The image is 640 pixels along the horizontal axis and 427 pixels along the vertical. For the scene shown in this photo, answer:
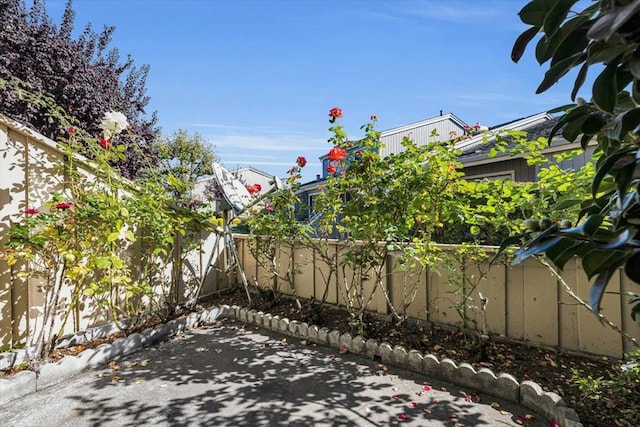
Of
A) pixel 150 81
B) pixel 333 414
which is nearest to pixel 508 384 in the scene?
pixel 333 414

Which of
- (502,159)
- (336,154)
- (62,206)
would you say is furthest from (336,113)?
(502,159)

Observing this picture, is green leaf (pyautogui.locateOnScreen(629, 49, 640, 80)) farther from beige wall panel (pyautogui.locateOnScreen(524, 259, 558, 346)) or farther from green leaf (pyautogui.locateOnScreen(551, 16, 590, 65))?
beige wall panel (pyautogui.locateOnScreen(524, 259, 558, 346))

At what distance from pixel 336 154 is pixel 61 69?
6.94 metres

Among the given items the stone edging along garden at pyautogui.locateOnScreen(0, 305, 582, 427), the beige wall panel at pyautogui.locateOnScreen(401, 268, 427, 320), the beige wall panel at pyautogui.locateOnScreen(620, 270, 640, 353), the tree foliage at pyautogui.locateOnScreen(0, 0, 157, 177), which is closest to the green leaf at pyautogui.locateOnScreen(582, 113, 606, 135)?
the stone edging along garden at pyautogui.locateOnScreen(0, 305, 582, 427)

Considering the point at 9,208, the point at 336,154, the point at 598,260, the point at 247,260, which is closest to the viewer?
the point at 598,260

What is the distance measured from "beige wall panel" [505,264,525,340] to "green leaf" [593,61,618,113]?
2.49 m

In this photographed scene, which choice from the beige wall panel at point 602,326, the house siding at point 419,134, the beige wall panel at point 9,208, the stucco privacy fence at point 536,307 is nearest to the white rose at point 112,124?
the beige wall panel at point 9,208

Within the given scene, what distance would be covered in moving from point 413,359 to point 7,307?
11.7ft

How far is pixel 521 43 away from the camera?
3.22 feet

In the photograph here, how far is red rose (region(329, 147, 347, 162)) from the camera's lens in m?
3.06

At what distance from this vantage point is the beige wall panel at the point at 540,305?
2762mm

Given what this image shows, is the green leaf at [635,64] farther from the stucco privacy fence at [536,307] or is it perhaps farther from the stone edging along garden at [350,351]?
the stone edging along garden at [350,351]

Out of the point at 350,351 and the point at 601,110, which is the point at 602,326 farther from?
the point at 601,110

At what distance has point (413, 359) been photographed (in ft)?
9.11
